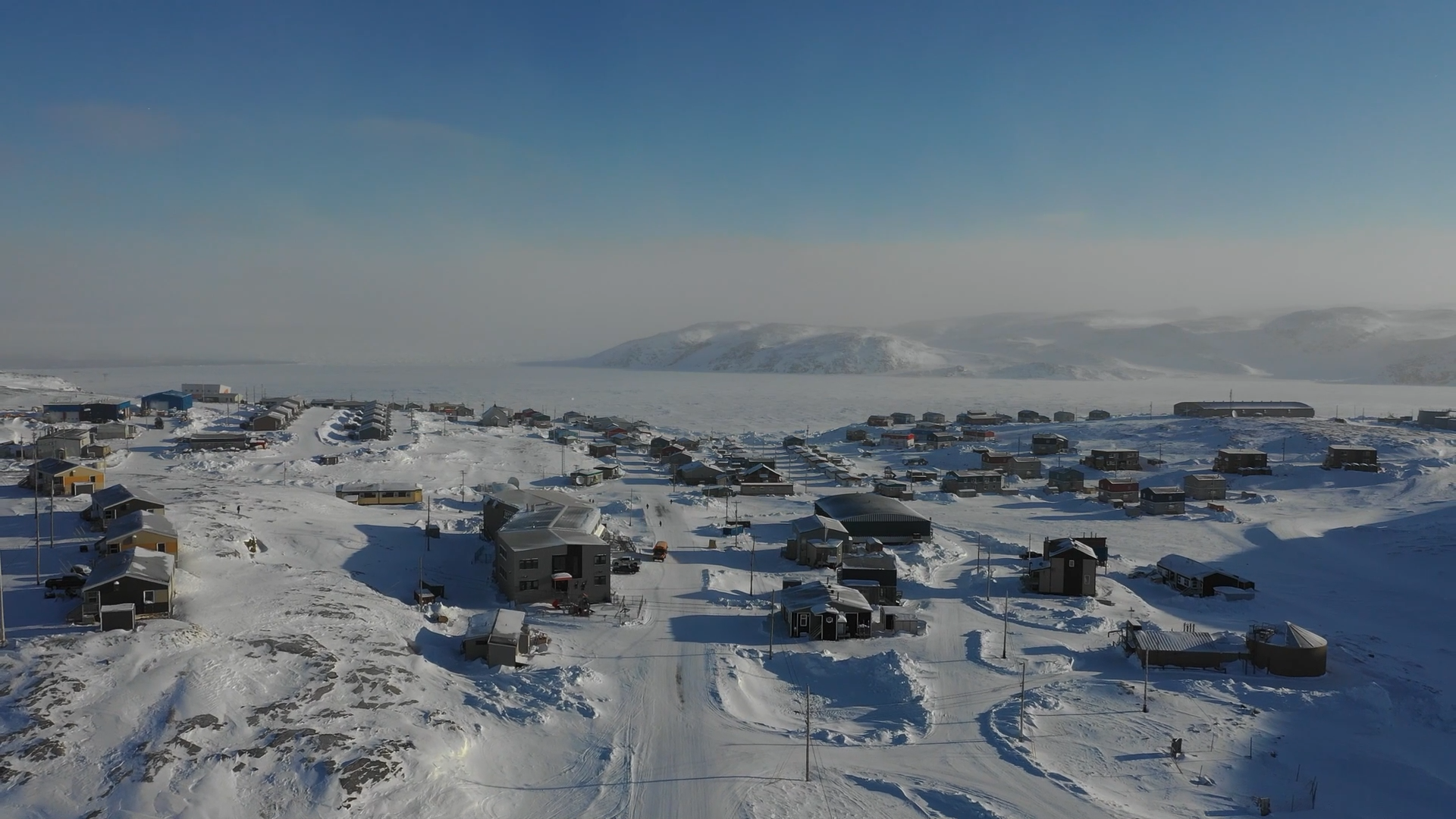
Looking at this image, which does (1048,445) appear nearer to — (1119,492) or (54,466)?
(1119,492)

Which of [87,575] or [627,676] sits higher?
[87,575]

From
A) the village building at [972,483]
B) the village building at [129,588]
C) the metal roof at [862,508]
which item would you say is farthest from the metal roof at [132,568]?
the village building at [972,483]

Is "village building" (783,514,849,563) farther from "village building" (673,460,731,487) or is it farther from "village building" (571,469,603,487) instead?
"village building" (571,469,603,487)

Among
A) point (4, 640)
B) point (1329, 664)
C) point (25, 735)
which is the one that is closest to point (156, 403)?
point (4, 640)

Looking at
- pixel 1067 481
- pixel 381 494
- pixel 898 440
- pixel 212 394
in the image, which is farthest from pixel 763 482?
pixel 212 394

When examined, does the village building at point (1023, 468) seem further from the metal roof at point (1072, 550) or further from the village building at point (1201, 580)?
the metal roof at point (1072, 550)

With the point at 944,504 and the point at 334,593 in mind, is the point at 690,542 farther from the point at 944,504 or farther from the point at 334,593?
the point at 944,504
